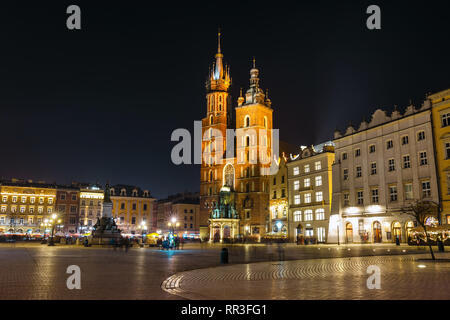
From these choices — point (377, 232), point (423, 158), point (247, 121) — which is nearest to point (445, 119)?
point (423, 158)

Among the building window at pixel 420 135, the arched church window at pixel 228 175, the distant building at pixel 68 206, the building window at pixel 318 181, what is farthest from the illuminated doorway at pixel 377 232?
the distant building at pixel 68 206

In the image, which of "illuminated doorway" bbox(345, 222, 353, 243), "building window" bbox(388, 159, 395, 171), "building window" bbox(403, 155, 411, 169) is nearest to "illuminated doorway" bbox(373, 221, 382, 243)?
"illuminated doorway" bbox(345, 222, 353, 243)

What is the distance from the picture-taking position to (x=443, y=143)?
42.8m

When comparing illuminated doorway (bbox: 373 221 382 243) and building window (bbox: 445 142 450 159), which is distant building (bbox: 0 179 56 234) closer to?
illuminated doorway (bbox: 373 221 382 243)

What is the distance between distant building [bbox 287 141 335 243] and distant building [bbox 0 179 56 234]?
62.9 metres

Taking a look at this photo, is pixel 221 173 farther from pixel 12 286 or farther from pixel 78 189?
pixel 12 286

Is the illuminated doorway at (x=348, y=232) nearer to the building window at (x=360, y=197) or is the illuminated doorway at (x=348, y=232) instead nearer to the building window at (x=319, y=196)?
the building window at (x=360, y=197)

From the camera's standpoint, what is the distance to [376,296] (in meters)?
9.83

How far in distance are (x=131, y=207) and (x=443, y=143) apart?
284ft

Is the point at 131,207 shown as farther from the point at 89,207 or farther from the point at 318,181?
the point at 318,181

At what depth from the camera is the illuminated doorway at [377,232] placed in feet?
165

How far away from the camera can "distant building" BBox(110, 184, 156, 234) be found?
108175mm

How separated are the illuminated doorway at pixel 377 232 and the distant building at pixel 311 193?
32.1 feet
